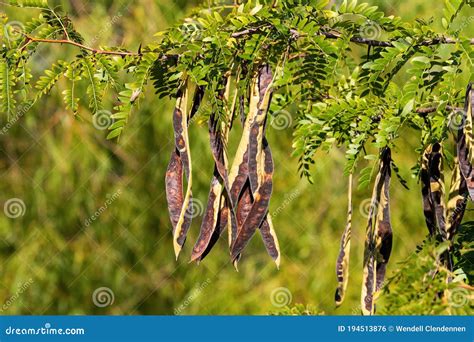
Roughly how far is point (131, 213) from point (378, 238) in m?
3.53

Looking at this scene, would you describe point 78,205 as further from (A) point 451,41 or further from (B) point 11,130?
(A) point 451,41

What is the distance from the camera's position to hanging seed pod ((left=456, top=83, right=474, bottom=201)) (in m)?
1.51

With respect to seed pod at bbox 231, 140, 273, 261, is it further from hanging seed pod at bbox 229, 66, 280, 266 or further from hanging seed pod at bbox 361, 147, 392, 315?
hanging seed pod at bbox 361, 147, 392, 315

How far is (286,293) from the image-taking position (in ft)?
15.8

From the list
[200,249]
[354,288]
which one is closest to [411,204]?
[354,288]

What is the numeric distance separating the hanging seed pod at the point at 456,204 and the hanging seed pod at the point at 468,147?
0.11 m

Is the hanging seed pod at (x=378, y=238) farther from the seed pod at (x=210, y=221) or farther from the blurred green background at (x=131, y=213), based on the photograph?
the blurred green background at (x=131, y=213)

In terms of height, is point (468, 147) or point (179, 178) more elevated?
point (179, 178)

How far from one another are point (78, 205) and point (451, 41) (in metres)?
3.67

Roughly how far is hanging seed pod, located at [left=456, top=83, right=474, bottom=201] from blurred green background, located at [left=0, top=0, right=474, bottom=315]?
3.32m

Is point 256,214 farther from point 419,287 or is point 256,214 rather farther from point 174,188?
point 419,287

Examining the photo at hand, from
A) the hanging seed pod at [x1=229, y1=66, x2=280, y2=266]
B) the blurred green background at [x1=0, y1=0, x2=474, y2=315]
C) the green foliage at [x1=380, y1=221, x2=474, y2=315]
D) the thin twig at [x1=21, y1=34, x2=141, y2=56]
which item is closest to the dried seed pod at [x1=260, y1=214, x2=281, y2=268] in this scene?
the hanging seed pod at [x1=229, y1=66, x2=280, y2=266]

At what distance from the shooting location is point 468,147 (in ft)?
4.98

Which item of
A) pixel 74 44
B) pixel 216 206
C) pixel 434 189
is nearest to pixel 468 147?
pixel 434 189
